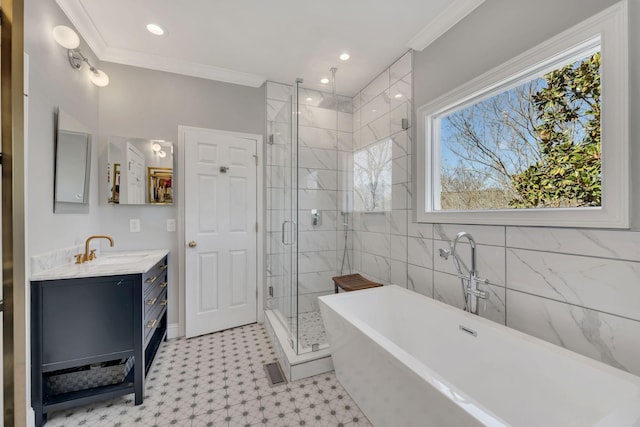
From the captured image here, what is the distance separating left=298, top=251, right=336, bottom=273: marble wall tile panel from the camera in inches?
95.4

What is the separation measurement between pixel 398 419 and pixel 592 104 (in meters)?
1.81

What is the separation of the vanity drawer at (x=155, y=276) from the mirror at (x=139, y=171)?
623 mm

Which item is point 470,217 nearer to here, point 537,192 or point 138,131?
point 537,192

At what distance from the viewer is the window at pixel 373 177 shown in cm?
260

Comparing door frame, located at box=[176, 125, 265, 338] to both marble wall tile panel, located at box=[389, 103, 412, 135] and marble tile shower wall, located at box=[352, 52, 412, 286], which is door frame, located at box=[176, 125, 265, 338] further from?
marble wall tile panel, located at box=[389, 103, 412, 135]

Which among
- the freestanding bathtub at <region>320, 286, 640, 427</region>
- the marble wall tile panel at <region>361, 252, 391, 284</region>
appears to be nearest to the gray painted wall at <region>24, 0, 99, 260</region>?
the freestanding bathtub at <region>320, 286, 640, 427</region>

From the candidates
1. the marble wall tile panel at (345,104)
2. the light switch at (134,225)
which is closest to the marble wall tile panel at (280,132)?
the marble wall tile panel at (345,104)

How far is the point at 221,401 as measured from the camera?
1.70m

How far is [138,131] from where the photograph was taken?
2465mm

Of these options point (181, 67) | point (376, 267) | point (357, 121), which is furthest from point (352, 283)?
point (181, 67)

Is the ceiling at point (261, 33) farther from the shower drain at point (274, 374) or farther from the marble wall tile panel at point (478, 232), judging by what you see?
the shower drain at point (274, 374)

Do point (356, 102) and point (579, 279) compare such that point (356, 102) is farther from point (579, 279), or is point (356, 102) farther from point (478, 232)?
point (579, 279)

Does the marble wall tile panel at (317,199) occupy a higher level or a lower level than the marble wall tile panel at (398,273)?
higher

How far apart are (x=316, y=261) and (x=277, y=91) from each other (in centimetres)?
196
